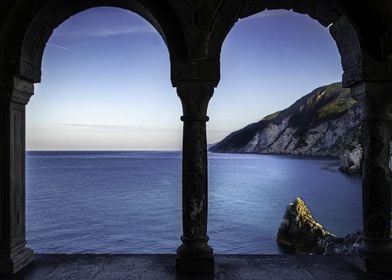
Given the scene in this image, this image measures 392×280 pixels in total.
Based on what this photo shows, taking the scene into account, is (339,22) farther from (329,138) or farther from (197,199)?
(329,138)

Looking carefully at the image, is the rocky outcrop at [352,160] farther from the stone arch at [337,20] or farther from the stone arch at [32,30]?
the stone arch at [32,30]

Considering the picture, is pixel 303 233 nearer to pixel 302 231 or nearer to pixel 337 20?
pixel 302 231

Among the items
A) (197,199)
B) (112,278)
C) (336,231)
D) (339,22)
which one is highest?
(339,22)

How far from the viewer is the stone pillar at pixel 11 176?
225 inches

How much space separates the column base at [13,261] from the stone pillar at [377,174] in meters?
4.86

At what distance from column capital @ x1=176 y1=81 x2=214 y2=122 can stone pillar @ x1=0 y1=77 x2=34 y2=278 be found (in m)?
2.37

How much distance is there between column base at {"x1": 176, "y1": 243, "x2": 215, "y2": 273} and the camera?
5.66m

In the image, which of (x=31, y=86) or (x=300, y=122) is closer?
(x=31, y=86)

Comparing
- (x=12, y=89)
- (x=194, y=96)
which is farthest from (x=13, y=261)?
(x=194, y=96)

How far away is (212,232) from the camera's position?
4406 cm

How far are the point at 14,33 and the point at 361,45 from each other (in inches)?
196

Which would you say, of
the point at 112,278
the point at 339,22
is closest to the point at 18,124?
the point at 112,278

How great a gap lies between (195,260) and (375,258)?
2.54m

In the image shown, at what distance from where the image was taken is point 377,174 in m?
5.95
